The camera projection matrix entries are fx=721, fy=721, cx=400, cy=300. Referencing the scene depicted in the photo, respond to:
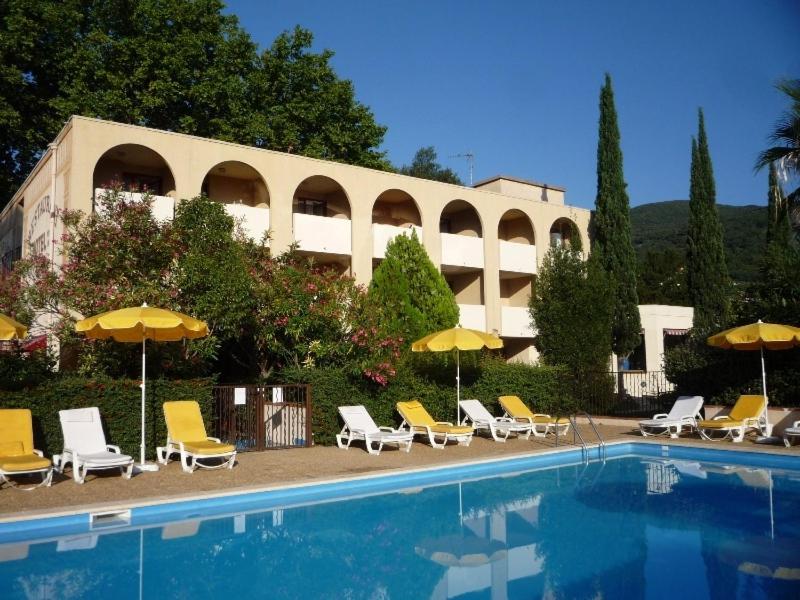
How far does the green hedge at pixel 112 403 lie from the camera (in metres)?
11.5

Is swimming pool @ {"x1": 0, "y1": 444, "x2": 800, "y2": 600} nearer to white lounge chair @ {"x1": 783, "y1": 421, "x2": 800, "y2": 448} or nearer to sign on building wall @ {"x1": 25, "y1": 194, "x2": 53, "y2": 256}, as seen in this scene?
white lounge chair @ {"x1": 783, "y1": 421, "x2": 800, "y2": 448}

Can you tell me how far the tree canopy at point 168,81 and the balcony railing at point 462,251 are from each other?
8.89 meters

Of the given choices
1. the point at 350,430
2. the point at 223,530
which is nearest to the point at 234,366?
the point at 350,430

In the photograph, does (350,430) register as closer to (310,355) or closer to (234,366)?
(310,355)

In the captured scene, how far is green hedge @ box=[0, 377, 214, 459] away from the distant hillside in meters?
38.6

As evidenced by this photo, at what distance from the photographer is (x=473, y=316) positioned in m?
25.1

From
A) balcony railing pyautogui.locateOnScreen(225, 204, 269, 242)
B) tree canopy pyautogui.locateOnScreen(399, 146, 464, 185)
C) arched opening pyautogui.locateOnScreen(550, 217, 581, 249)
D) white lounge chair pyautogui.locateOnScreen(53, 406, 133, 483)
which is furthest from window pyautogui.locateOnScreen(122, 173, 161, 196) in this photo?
tree canopy pyautogui.locateOnScreen(399, 146, 464, 185)

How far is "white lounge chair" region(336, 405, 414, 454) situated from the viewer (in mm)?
13977

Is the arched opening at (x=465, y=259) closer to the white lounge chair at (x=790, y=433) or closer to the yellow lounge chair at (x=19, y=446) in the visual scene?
the white lounge chair at (x=790, y=433)

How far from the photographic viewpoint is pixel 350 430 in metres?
14.3

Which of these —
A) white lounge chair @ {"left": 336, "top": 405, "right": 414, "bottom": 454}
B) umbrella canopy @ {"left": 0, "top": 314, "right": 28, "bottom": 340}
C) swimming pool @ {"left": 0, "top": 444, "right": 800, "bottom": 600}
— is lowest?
swimming pool @ {"left": 0, "top": 444, "right": 800, "bottom": 600}

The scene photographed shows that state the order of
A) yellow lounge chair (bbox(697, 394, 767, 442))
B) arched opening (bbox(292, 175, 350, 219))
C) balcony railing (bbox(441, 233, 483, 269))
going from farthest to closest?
balcony railing (bbox(441, 233, 483, 269))
arched opening (bbox(292, 175, 350, 219))
yellow lounge chair (bbox(697, 394, 767, 442))

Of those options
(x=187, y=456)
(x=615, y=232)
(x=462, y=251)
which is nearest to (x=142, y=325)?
(x=187, y=456)

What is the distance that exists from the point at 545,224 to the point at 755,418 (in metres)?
13.5
